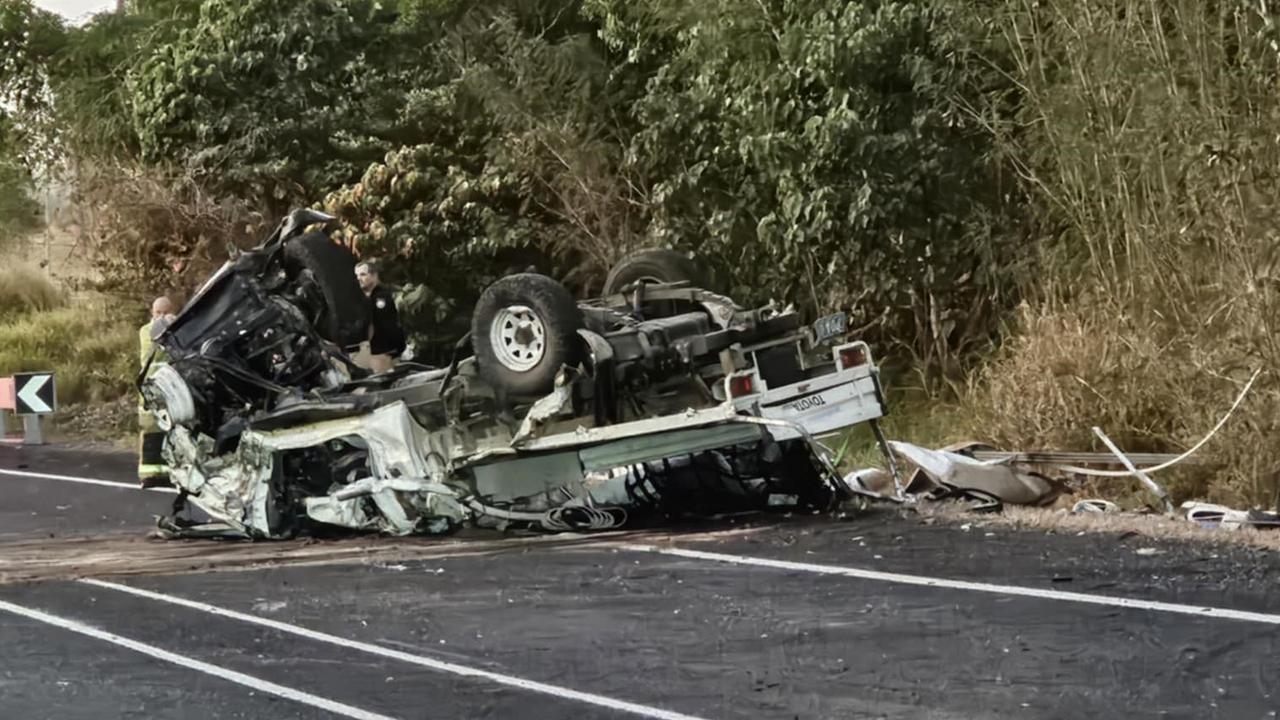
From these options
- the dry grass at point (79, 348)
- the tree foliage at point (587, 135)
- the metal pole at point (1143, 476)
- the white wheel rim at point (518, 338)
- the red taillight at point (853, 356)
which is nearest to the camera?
the white wheel rim at point (518, 338)

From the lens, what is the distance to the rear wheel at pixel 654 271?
10.4 metres

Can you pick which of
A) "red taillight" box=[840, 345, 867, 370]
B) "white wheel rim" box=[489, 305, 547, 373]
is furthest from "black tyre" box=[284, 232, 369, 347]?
"red taillight" box=[840, 345, 867, 370]

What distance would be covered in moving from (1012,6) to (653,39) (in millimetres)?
4530

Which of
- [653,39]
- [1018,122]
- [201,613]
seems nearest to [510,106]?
[653,39]

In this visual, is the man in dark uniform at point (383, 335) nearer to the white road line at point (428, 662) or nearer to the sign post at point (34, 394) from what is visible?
the white road line at point (428, 662)

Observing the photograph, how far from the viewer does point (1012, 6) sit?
11992 mm

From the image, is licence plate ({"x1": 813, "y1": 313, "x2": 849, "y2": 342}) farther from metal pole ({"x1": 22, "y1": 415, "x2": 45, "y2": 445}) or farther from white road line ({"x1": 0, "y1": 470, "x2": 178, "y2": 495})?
metal pole ({"x1": 22, "y1": 415, "x2": 45, "y2": 445})

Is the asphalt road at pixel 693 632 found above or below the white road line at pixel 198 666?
below

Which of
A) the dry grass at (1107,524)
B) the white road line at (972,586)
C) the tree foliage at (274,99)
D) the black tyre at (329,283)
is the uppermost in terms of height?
the tree foliage at (274,99)

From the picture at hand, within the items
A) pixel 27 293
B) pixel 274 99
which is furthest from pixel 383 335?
pixel 27 293

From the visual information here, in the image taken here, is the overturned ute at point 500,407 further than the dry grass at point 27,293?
No

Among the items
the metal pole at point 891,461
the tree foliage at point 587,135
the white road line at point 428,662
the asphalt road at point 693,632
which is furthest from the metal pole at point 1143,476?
the white road line at point 428,662

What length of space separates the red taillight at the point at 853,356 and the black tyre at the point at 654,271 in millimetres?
1332

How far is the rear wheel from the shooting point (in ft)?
34.2
